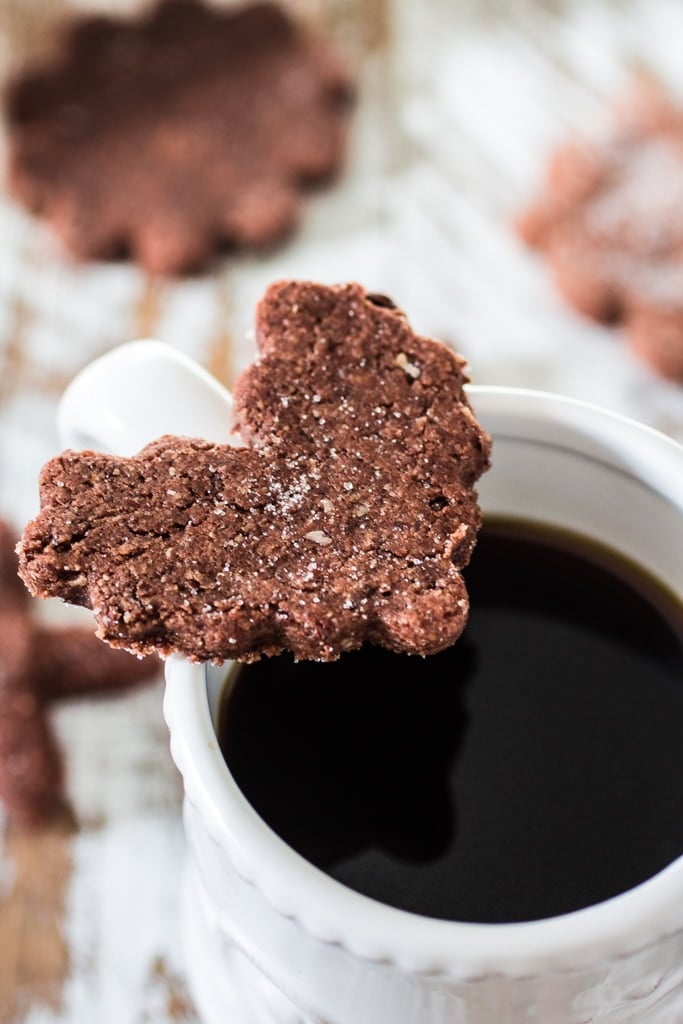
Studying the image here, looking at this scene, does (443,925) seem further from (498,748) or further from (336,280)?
(336,280)

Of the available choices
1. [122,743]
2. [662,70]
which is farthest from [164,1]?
[122,743]

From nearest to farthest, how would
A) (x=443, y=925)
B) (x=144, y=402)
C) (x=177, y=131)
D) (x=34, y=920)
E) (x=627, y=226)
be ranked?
(x=443, y=925) < (x=144, y=402) < (x=34, y=920) < (x=627, y=226) < (x=177, y=131)

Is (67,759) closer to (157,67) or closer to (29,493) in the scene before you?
(29,493)

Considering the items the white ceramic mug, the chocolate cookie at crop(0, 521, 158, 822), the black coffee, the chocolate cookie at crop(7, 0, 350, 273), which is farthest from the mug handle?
the chocolate cookie at crop(7, 0, 350, 273)

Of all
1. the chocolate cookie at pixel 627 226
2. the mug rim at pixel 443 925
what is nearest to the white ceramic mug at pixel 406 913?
the mug rim at pixel 443 925

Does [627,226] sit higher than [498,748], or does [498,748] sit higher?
[627,226]

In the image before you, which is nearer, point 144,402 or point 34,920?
point 144,402

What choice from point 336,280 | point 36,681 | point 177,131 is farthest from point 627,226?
point 36,681
